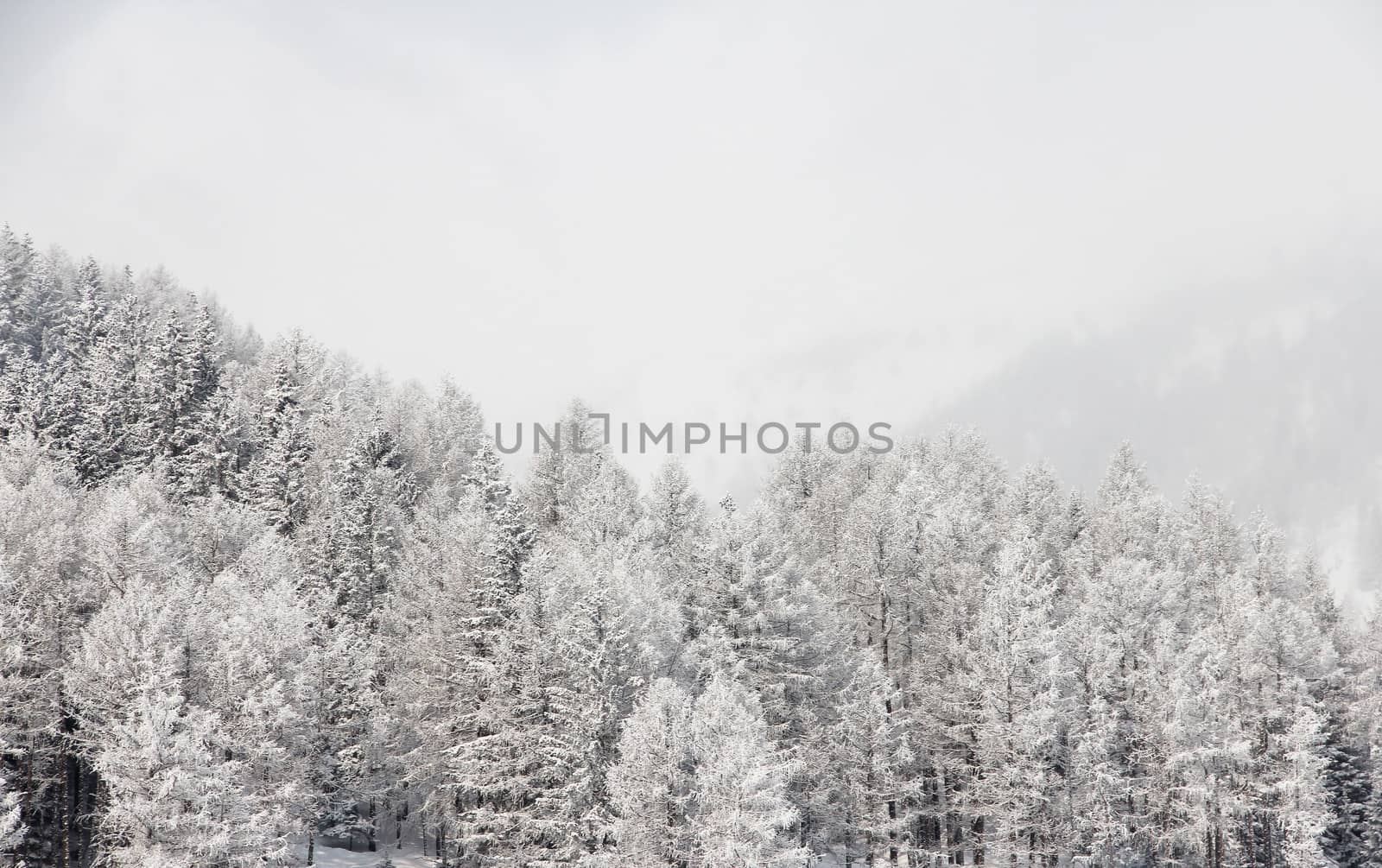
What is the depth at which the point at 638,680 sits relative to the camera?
125 ft

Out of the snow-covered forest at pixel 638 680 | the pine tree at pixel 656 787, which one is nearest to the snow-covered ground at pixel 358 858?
the snow-covered forest at pixel 638 680

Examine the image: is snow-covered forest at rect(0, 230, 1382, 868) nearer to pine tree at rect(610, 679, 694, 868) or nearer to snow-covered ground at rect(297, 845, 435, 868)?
pine tree at rect(610, 679, 694, 868)

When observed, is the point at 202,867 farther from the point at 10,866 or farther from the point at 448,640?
the point at 448,640

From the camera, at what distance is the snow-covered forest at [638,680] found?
3344 cm

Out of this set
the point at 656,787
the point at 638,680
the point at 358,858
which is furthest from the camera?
the point at 358,858

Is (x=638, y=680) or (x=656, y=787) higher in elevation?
(x=638, y=680)

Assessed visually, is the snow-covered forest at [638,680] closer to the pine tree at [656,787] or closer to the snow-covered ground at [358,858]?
the pine tree at [656,787]

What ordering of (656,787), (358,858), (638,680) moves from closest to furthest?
1. (656,787)
2. (638,680)
3. (358,858)

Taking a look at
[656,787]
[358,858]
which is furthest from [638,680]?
[358,858]

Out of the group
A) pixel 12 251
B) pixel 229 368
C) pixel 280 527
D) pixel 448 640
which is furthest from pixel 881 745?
pixel 12 251

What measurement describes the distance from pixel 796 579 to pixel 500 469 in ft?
66.8

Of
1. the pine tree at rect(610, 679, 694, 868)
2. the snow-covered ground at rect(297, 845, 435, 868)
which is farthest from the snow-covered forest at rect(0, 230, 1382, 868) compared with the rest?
the snow-covered ground at rect(297, 845, 435, 868)

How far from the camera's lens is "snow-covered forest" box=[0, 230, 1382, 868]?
110ft

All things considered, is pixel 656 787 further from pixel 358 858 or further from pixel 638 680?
pixel 358 858
